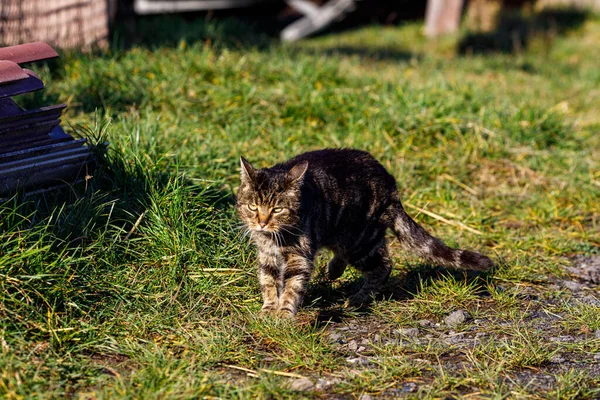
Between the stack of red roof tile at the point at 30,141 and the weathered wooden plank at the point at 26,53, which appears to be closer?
the stack of red roof tile at the point at 30,141

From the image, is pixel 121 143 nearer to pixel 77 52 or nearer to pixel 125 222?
pixel 125 222

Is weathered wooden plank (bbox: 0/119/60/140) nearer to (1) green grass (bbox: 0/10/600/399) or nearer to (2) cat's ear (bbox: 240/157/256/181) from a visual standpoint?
(1) green grass (bbox: 0/10/600/399)

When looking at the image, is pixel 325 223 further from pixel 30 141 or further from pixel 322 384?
pixel 30 141

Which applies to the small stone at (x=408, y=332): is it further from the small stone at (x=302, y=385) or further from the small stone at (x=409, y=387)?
the small stone at (x=302, y=385)

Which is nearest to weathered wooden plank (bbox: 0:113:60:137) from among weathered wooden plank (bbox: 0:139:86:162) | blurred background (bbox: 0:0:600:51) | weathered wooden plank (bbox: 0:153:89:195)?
weathered wooden plank (bbox: 0:139:86:162)

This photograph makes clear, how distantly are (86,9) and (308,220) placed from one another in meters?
4.72

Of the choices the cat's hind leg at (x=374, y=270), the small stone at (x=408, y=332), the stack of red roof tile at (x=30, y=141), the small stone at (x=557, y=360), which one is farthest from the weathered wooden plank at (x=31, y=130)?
the small stone at (x=557, y=360)

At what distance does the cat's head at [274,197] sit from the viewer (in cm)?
419

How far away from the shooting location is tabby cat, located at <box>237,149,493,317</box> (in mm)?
4211

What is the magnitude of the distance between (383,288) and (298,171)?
41.3 inches

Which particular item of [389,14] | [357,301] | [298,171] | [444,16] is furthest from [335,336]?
[389,14]

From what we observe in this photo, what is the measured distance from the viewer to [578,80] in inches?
391

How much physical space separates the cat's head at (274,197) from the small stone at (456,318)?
1.05 meters

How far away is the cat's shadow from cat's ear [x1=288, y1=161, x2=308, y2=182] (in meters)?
0.72
